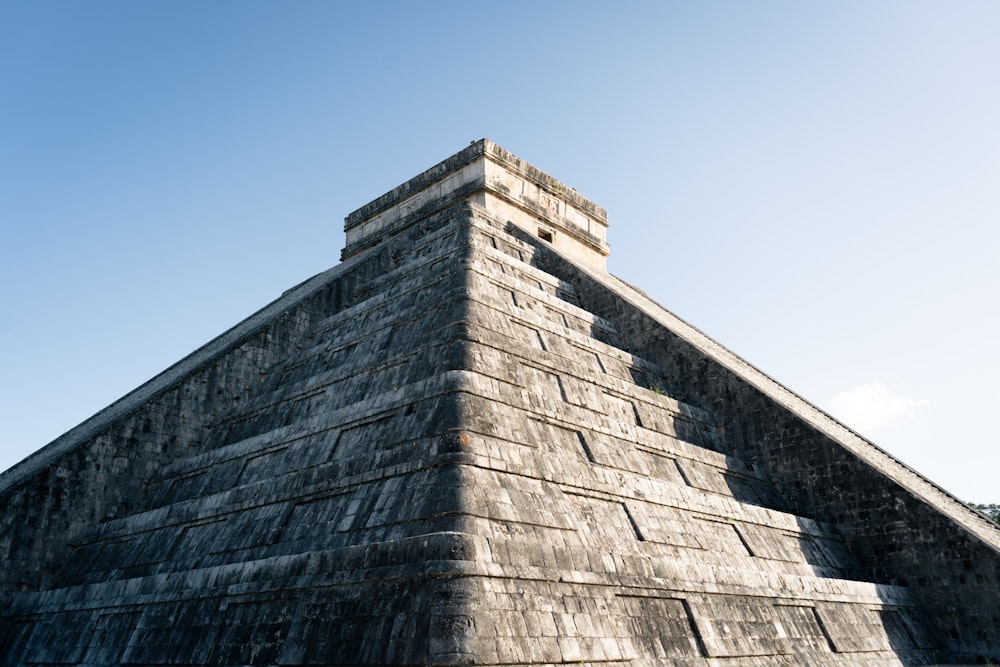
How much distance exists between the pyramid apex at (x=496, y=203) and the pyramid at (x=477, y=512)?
9.01ft

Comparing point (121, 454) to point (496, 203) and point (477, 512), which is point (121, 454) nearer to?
point (477, 512)

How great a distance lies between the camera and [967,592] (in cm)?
1148

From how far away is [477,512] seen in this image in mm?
8062

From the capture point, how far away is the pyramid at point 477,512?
784 centimetres

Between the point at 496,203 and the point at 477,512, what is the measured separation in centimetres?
1236

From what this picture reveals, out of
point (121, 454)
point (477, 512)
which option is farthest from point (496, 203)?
point (477, 512)

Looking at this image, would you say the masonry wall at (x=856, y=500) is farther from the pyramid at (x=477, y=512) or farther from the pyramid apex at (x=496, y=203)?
the pyramid apex at (x=496, y=203)

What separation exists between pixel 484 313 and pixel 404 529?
4.59 metres

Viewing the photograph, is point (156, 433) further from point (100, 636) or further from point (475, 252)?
point (475, 252)

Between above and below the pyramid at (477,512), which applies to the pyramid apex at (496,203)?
above

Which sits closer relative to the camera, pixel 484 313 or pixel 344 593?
pixel 344 593

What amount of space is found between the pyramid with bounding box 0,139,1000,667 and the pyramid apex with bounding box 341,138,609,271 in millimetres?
2747

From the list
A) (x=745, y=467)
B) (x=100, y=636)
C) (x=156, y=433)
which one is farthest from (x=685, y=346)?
(x=100, y=636)

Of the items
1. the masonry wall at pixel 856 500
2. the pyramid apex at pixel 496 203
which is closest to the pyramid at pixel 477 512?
the masonry wall at pixel 856 500
